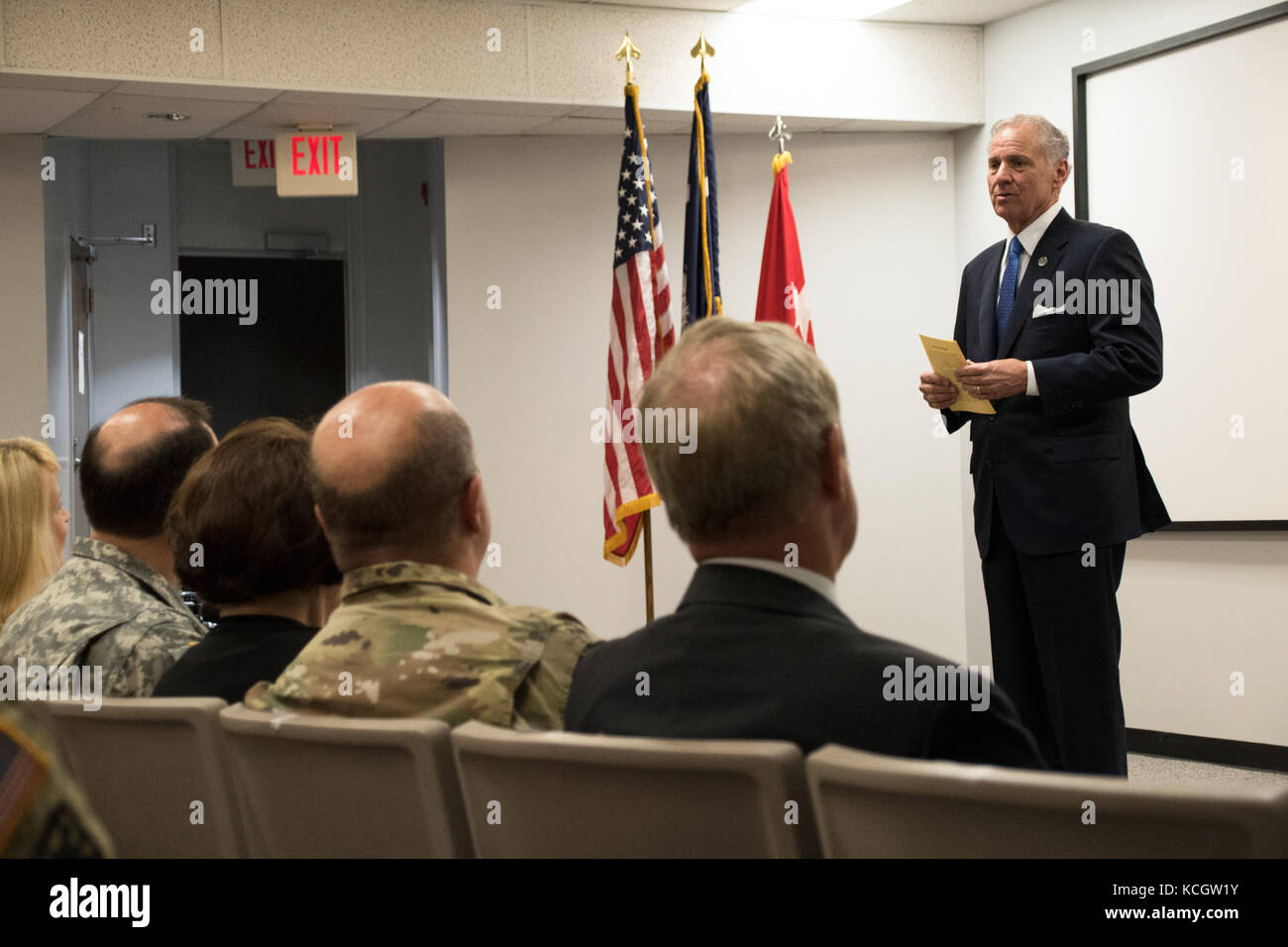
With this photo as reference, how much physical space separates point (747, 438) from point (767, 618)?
0.19 m

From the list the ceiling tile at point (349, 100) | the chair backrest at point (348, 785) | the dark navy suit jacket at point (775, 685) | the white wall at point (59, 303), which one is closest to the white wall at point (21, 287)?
the white wall at point (59, 303)

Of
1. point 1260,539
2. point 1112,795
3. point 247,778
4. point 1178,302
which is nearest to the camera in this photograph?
point 1112,795

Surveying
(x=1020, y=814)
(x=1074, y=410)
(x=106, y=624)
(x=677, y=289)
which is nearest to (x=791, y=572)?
(x=1020, y=814)

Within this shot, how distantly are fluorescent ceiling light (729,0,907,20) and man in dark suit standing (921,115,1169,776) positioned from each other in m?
2.45

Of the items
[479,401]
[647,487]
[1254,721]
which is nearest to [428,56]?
[479,401]

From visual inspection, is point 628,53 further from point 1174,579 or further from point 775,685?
point 775,685

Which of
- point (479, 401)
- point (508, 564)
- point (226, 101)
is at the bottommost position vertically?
point (508, 564)

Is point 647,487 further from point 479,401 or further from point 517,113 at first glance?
point 517,113

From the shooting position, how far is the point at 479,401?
19.7 feet

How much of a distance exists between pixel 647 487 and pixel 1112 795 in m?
4.06

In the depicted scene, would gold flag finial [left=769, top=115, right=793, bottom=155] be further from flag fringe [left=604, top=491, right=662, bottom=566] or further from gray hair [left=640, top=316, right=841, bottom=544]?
gray hair [left=640, top=316, right=841, bottom=544]

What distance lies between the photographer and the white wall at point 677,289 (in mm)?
6016

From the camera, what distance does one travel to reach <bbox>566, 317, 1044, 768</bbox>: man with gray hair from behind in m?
1.21

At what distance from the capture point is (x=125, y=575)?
7.82ft
